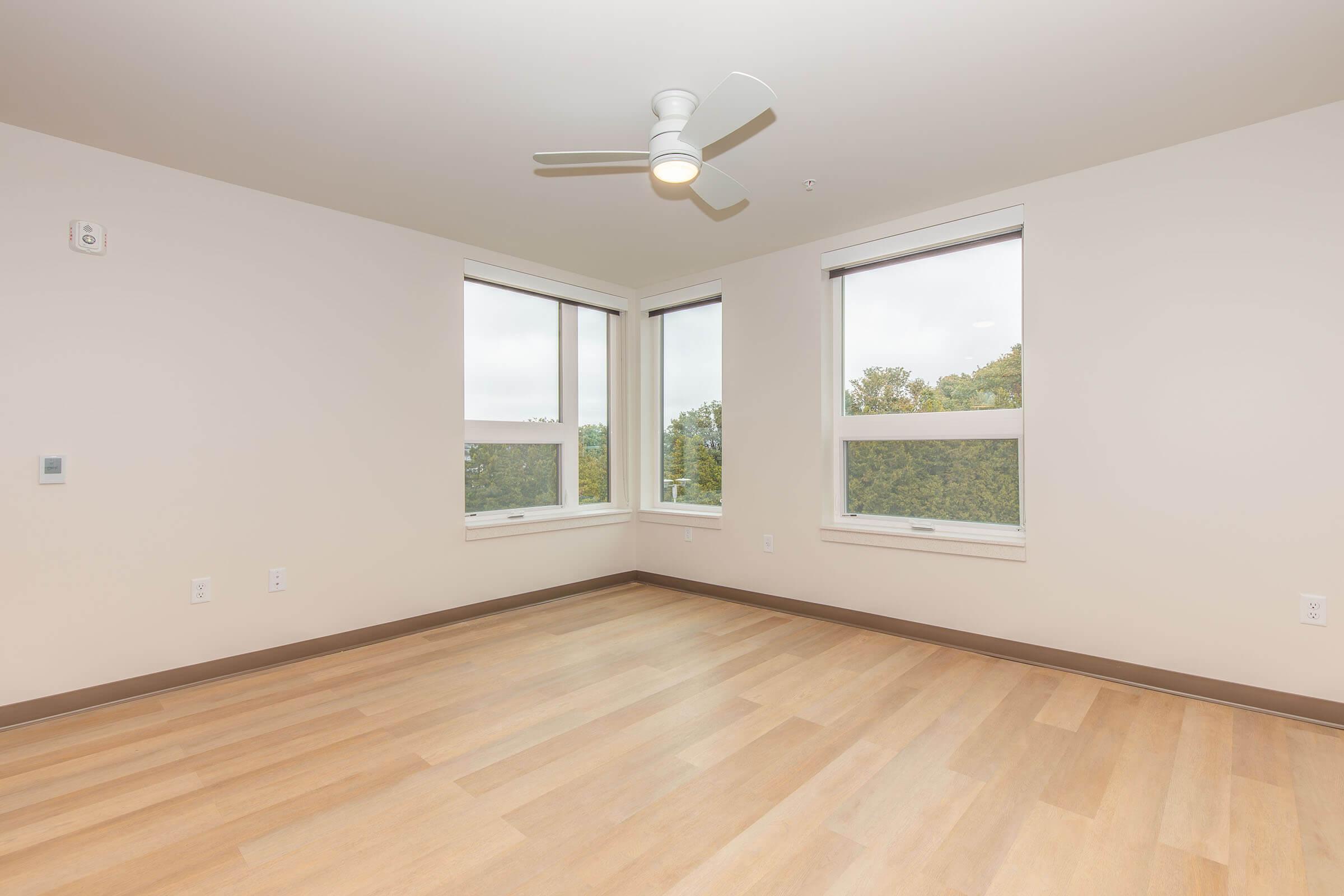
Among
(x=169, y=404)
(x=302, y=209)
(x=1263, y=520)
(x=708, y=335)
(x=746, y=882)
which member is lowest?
(x=746, y=882)

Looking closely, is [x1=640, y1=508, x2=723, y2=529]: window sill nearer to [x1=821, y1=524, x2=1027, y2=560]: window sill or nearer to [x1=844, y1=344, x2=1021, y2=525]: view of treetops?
[x1=821, y1=524, x2=1027, y2=560]: window sill

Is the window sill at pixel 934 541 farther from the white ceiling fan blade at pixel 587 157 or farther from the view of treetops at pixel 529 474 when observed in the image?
the white ceiling fan blade at pixel 587 157

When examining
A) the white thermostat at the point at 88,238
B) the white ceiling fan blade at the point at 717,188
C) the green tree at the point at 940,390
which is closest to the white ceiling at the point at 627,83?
the white ceiling fan blade at the point at 717,188

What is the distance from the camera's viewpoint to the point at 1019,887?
5.36 feet

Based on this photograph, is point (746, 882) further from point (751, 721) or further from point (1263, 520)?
point (1263, 520)

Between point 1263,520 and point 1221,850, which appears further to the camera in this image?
point 1263,520

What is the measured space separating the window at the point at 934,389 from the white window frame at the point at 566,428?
1.99 m

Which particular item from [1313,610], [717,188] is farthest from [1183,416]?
[717,188]

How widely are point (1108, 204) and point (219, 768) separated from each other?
15.2ft

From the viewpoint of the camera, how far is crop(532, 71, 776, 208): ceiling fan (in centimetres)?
209

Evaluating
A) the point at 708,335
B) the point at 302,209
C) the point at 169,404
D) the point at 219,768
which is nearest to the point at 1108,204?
the point at 708,335

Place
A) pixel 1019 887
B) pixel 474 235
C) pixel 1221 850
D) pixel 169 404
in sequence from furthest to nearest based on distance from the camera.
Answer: pixel 474 235 < pixel 169 404 < pixel 1221 850 < pixel 1019 887

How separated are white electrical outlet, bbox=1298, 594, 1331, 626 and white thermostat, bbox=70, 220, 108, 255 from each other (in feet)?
18.5

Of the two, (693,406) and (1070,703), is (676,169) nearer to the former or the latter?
(693,406)
